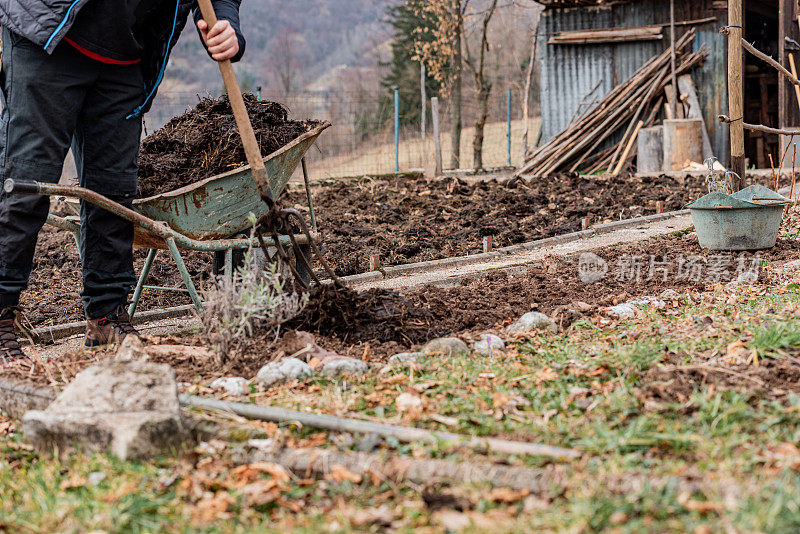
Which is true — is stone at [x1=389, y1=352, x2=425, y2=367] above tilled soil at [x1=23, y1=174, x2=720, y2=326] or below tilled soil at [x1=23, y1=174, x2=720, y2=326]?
below

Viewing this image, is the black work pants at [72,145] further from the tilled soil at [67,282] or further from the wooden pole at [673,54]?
the wooden pole at [673,54]

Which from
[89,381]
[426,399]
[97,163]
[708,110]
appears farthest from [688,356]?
[708,110]

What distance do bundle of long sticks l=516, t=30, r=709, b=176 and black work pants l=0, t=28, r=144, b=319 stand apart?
34.2 ft

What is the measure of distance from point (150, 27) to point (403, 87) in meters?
26.5

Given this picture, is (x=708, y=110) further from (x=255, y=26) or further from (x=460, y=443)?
(x=255, y=26)

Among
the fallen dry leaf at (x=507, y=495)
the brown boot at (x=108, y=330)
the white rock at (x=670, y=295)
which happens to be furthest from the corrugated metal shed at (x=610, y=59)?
the fallen dry leaf at (x=507, y=495)

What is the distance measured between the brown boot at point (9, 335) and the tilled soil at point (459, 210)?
100 inches

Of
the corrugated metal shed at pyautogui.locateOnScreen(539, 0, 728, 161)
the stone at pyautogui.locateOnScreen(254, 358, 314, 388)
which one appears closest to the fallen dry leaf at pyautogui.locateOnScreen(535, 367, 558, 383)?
the stone at pyautogui.locateOnScreen(254, 358, 314, 388)

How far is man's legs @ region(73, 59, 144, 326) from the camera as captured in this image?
3436 mm

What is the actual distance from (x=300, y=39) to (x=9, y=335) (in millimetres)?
93976

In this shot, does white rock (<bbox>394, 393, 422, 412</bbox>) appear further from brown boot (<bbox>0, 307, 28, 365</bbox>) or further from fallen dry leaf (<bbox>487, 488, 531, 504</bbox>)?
brown boot (<bbox>0, 307, 28, 365</bbox>)

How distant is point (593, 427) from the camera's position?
226 cm

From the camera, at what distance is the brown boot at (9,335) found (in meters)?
3.16

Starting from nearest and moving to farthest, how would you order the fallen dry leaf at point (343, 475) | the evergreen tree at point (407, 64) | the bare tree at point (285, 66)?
the fallen dry leaf at point (343, 475) < the evergreen tree at point (407, 64) < the bare tree at point (285, 66)
